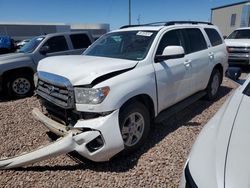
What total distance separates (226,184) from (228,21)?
34140mm

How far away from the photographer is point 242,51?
9422 mm

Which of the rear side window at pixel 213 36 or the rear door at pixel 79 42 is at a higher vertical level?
the rear side window at pixel 213 36

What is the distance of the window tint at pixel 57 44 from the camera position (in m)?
7.39

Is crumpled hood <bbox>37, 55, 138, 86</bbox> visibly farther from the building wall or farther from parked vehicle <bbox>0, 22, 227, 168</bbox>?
the building wall

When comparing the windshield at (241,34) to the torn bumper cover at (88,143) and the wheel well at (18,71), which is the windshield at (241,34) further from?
the torn bumper cover at (88,143)

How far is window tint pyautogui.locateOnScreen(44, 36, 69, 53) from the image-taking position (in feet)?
24.2

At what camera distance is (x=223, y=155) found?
5.32 feet

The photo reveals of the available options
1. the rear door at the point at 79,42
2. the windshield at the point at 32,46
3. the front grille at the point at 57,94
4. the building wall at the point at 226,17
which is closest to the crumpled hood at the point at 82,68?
the front grille at the point at 57,94

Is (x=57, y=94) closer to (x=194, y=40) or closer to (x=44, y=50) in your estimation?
(x=194, y=40)

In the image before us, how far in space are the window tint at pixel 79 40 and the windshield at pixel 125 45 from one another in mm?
3518

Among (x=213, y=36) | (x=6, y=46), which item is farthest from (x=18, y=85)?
(x=6, y=46)

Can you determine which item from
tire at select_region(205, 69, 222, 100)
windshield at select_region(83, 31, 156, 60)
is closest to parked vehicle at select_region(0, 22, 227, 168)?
windshield at select_region(83, 31, 156, 60)

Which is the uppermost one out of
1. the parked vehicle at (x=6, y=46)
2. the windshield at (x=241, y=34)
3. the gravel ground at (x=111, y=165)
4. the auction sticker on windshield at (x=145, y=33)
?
the auction sticker on windshield at (x=145, y=33)

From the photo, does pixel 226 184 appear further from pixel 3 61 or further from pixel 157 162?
pixel 3 61
